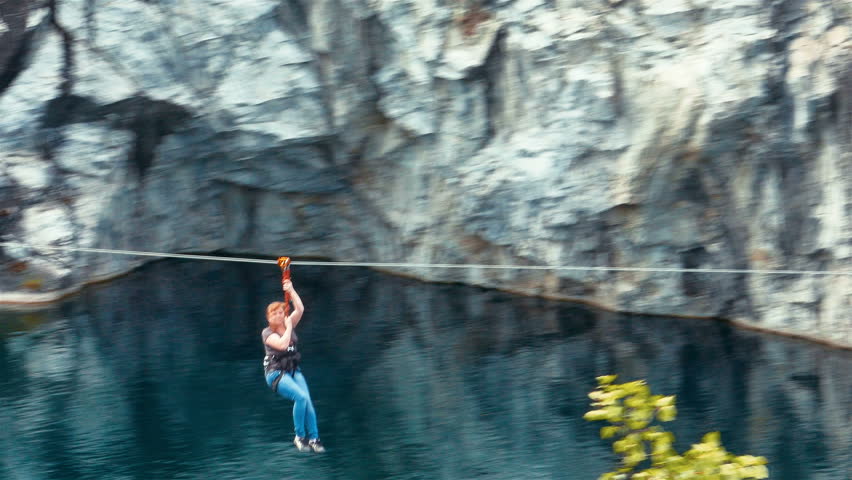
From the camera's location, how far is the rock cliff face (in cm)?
2042

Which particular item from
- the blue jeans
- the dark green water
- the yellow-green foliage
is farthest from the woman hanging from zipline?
the yellow-green foliage

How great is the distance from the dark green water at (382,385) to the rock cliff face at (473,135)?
4.05ft

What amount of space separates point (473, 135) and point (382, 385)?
6.42m

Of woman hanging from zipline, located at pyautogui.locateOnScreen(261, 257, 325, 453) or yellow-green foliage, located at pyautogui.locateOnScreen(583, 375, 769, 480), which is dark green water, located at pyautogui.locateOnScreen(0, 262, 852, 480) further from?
yellow-green foliage, located at pyautogui.locateOnScreen(583, 375, 769, 480)

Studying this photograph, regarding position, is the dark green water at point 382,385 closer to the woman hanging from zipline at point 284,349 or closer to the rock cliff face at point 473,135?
the rock cliff face at point 473,135

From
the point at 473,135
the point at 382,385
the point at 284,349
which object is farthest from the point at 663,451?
the point at 473,135

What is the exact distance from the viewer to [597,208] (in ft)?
73.8

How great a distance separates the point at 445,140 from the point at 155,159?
6.79 metres

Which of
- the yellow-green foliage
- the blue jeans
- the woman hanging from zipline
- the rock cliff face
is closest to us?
the yellow-green foliage

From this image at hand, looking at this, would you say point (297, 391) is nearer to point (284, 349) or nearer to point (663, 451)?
point (284, 349)

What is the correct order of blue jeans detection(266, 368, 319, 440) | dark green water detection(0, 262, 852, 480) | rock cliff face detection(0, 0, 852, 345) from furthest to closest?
rock cliff face detection(0, 0, 852, 345) < dark green water detection(0, 262, 852, 480) < blue jeans detection(266, 368, 319, 440)

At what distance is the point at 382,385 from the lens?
64.6 ft

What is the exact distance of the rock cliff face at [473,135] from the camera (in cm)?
2042

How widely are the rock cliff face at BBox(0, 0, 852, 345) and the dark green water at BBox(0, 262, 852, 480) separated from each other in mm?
1235
